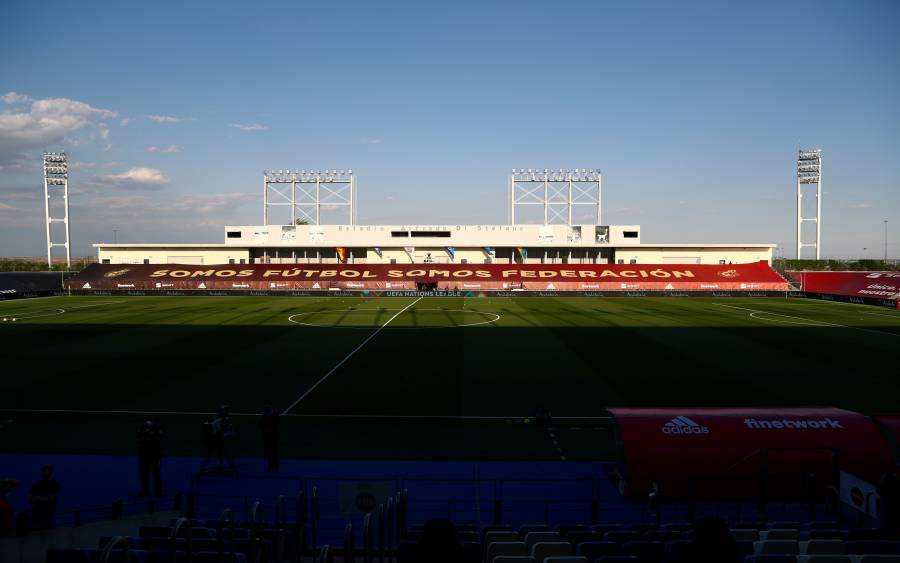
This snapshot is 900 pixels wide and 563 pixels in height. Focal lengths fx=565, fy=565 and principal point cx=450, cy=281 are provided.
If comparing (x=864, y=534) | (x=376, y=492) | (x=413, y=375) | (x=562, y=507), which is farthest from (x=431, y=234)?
(x=864, y=534)

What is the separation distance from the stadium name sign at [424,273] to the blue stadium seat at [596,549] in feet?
226

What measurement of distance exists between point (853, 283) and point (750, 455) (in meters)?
68.8

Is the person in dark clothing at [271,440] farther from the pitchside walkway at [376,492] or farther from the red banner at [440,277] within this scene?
the red banner at [440,277]

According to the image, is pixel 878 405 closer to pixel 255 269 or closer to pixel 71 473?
pixel 71 473

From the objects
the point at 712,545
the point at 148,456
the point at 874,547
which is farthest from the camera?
the point at 148,456

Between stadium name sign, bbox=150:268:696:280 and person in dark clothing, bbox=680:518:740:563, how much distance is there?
71645 mm

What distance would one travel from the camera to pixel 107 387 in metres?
22.9

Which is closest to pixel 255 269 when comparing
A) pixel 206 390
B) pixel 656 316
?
pixel 656 316

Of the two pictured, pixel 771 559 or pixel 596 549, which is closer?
pixel 771 559

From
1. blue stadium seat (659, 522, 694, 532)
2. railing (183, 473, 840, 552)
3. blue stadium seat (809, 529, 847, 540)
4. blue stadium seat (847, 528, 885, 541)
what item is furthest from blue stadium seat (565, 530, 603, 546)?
blue stadium seat (847, 528, 885, 541)

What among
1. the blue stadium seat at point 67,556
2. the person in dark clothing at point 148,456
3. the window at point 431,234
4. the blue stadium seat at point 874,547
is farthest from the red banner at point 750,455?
the window at point 431,234

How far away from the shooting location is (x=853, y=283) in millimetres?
66875

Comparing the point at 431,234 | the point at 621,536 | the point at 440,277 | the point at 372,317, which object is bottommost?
the point at 372,317

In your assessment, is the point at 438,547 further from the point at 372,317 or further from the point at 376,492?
the point at 372,317
